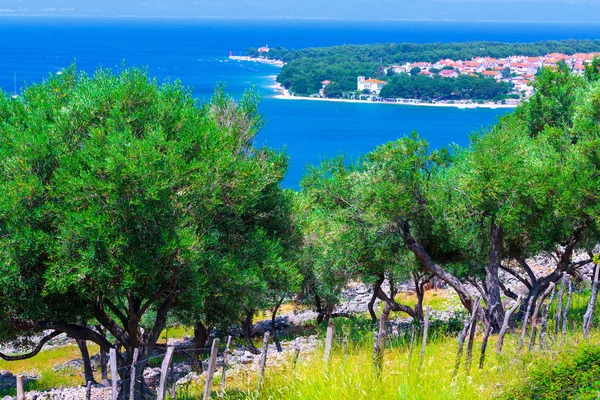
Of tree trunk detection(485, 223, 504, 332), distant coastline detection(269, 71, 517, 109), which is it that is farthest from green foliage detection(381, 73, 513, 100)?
tree trunk detection(485, 223, 504, 332)

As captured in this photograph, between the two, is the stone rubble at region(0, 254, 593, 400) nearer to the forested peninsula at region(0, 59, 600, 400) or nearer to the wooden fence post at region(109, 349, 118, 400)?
the forested peninsula at region(0, 59, 600, 400)

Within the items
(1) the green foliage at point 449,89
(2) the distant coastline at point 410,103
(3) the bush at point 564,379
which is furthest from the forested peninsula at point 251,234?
(1) the green foliage at point 449,89

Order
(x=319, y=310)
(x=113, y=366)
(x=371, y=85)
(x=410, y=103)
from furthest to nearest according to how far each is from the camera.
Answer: (x=371, y=85)
(x=410, y=103)
(x=319, y=310)
(x=113, y=366)

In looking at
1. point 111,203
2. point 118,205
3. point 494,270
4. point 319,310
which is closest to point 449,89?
point 319,310

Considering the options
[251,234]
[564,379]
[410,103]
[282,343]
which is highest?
[251,234]

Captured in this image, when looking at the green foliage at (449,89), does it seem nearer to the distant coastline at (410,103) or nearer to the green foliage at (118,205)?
the distant coastline at (410,103)

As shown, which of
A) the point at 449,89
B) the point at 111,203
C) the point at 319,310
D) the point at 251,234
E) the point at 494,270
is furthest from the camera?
the point at 449,89

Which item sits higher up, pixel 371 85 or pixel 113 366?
pixel 371 85

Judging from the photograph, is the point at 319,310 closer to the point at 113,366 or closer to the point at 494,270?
the point at 494,270
